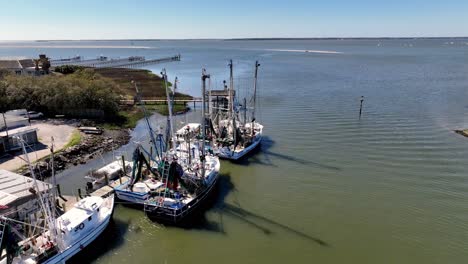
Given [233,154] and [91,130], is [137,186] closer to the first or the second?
Answer: [233,154]

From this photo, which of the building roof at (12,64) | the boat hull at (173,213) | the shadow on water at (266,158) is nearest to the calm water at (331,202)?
the shadow on water at (266,158)

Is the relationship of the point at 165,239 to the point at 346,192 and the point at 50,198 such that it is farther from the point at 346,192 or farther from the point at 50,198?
the point at 346,192

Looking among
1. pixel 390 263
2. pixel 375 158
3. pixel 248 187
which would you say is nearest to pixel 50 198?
pixel 248 187

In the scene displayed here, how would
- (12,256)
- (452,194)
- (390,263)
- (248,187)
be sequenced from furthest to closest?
(248,187) < (452,194) < (390,263) < (12,256)

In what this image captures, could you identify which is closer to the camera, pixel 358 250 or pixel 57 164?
pixel 358 250

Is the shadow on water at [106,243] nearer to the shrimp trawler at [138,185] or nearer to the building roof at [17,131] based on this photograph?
the shrimp trawler at [138,185]
